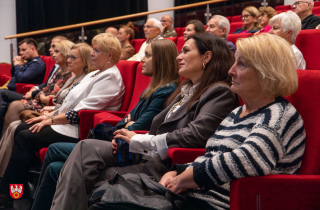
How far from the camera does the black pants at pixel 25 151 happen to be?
2.33 m

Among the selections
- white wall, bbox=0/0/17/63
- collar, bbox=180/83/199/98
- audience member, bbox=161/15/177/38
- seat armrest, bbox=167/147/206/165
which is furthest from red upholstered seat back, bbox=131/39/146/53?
seat armrest, bbox=167/147/206/165

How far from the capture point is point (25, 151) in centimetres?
235

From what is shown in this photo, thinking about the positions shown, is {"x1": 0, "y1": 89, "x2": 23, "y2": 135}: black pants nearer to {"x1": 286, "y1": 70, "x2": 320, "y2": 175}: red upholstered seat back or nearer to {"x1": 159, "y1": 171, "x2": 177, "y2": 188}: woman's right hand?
{"x1": 159, "y1": 171, "x2": 177, "y2": 188}: woman's right hand

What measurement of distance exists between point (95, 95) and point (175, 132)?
109cm

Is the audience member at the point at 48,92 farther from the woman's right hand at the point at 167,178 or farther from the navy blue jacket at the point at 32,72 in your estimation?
the woman's right hand at the point at 167,178

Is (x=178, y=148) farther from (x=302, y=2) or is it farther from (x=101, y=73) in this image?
(x=302, y=2)

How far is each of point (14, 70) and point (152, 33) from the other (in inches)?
71.3

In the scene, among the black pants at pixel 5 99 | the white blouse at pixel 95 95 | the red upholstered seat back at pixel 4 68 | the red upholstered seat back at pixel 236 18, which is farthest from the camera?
the red upholstered seat back at pixel 236 18

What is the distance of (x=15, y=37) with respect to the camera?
544 centimetres

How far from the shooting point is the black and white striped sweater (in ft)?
3.50

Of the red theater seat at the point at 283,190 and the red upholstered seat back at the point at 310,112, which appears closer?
the red theater seat at the point at 283,190

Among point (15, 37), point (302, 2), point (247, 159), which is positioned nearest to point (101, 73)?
point (247, 159)

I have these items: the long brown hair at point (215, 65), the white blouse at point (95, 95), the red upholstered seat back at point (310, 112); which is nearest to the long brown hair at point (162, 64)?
the long brown hair at point (215, 65)

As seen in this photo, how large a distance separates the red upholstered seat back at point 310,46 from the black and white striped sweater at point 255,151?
1402 mm
